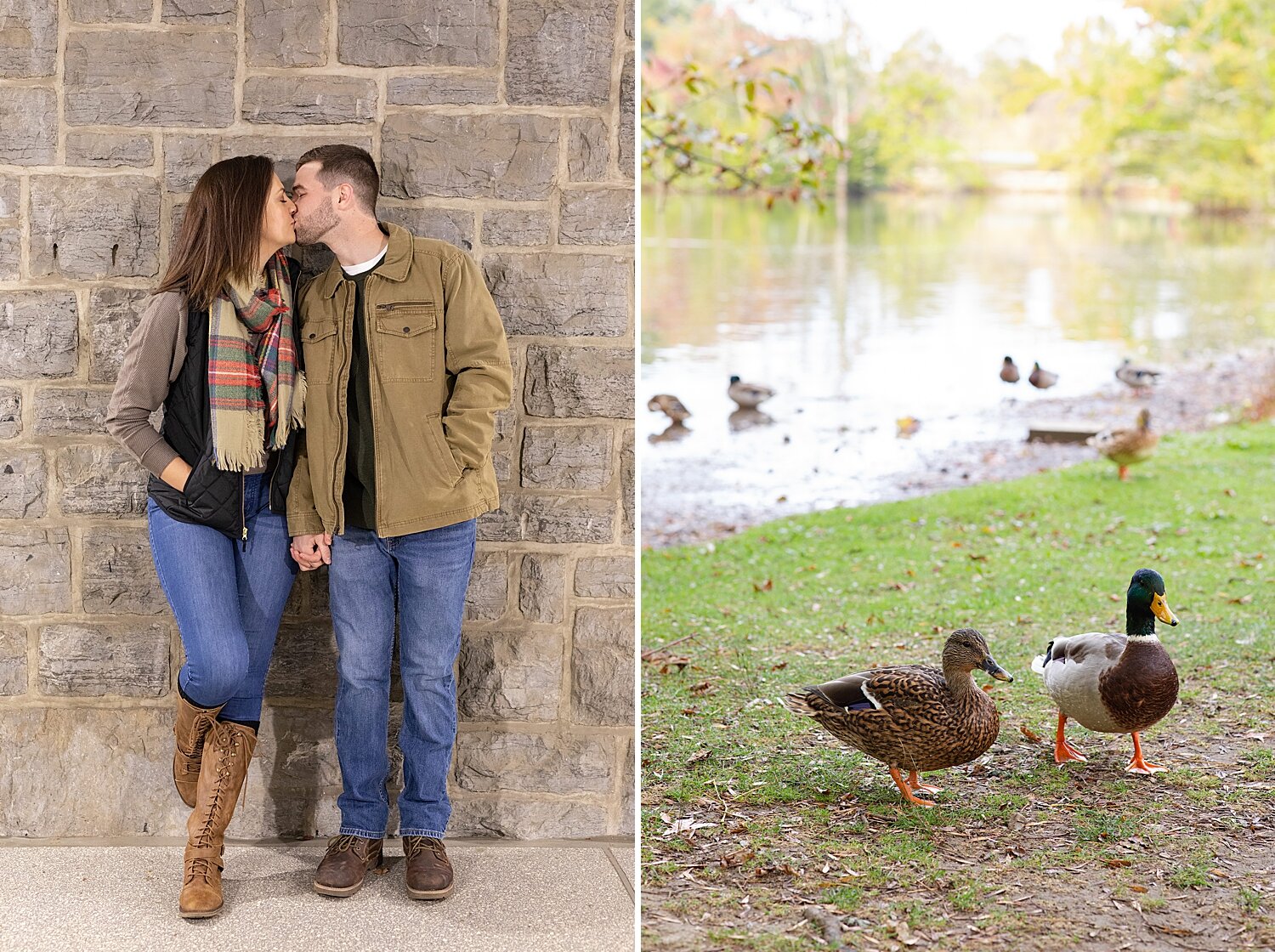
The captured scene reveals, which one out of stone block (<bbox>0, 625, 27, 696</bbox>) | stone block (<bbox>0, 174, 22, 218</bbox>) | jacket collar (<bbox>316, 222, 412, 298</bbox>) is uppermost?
stone block (<bbox>0, 174, 22, 218</bbox>)

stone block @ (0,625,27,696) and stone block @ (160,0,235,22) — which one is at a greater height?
stone block @ (160,0,235,22)

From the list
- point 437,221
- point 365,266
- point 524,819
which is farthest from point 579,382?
point 524,819

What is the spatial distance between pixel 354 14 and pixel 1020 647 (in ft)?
11.0

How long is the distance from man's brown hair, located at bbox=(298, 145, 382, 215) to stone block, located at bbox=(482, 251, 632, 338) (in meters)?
0.40

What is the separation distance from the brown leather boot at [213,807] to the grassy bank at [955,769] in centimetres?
106

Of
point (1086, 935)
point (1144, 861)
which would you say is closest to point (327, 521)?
point (1086, 935)

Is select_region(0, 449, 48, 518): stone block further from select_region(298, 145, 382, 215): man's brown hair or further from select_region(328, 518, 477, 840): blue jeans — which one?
select_region(298, 145, 382, 215): man's brown hair

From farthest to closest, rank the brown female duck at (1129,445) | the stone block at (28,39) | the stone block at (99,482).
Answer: the brown female duck at (1129,445) < the stone block at (99,482) < the stone block at (28,39)

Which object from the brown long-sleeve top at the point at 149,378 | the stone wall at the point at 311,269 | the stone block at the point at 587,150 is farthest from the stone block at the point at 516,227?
the brown long-sleeve top at the point at 149,378

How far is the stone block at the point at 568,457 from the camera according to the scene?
10.9 ft

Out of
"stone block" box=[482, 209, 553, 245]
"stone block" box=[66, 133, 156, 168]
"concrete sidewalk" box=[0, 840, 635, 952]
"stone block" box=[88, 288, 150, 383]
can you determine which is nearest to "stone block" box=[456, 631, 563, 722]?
"concrete sidewalk" box=[0, 840, 635, 952]

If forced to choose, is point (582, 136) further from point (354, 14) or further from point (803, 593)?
point (803, 593)

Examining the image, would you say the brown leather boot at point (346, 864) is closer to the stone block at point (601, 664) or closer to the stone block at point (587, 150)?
the stone block at point (601, 664)

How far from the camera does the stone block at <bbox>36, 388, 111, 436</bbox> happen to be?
3197 mm
